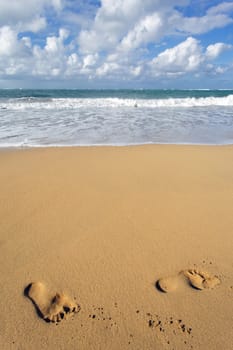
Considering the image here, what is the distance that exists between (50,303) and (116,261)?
0.66 metres

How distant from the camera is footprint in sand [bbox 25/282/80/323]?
1.71 m

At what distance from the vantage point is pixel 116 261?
2227 millimetres

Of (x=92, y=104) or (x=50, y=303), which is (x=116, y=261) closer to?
(x=50, y=303)

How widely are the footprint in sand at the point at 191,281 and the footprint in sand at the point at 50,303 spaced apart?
0.70 meters

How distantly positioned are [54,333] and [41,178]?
9.18ft

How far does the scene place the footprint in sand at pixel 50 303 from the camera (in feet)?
5.62

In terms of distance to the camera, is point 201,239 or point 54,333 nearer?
point 54,333

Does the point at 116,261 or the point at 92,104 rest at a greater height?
the point at 116,261

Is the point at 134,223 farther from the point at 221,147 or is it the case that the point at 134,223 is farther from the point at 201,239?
the point at 221,147

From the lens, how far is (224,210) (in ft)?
10.1

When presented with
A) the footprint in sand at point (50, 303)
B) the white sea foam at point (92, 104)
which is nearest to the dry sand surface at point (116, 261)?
the footprint in sand at point (50, 303)

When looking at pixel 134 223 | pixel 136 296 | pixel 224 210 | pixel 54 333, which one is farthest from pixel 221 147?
pixel 54 333

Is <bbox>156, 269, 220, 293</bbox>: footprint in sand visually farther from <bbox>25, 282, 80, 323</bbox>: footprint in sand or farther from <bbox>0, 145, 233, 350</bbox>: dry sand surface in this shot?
<bbox>25, 282, 80, 323</bbox>: footprint in sand

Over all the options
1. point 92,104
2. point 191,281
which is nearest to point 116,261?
point 191,281
